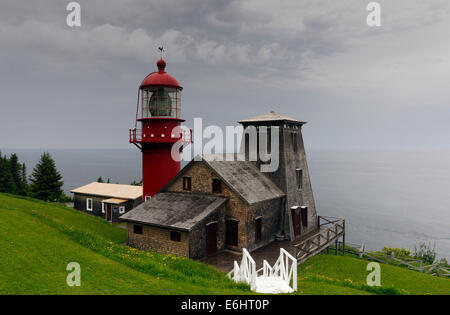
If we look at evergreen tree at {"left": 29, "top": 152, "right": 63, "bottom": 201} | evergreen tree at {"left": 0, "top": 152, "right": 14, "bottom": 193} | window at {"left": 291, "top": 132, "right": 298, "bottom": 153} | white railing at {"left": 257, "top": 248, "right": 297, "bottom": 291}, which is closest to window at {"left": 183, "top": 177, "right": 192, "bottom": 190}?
window at {"left": 291, "top": 132, "right": 298, "bottom": 153}

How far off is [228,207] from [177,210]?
3.25 metres

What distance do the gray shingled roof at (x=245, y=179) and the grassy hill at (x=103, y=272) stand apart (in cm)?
516

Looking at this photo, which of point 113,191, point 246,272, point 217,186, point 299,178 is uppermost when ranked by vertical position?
point 299,178

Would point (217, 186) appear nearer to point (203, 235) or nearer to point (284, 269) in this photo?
point (203, 235)

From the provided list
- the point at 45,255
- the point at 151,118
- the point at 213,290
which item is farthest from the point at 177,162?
the point at 213,290

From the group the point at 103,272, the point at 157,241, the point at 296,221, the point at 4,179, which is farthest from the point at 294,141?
the point at 4,179

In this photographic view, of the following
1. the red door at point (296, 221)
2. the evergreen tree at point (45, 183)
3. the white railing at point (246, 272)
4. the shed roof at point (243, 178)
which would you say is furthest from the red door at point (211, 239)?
the evergreen tree at point (45, 183)

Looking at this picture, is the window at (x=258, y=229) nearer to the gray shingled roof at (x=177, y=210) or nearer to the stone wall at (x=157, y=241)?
the gray shingled roof at (x=177, y=210)

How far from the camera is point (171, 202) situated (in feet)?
63.6

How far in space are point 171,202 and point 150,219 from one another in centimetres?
194

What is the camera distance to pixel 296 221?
21.3m

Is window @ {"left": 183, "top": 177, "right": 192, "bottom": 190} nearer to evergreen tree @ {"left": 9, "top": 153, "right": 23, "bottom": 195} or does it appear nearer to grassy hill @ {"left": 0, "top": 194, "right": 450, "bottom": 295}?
grassy hill @ {"left": 0, "top": 194, "right": 450, "bottom": 295}

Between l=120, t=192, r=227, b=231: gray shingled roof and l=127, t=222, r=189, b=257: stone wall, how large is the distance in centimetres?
51
